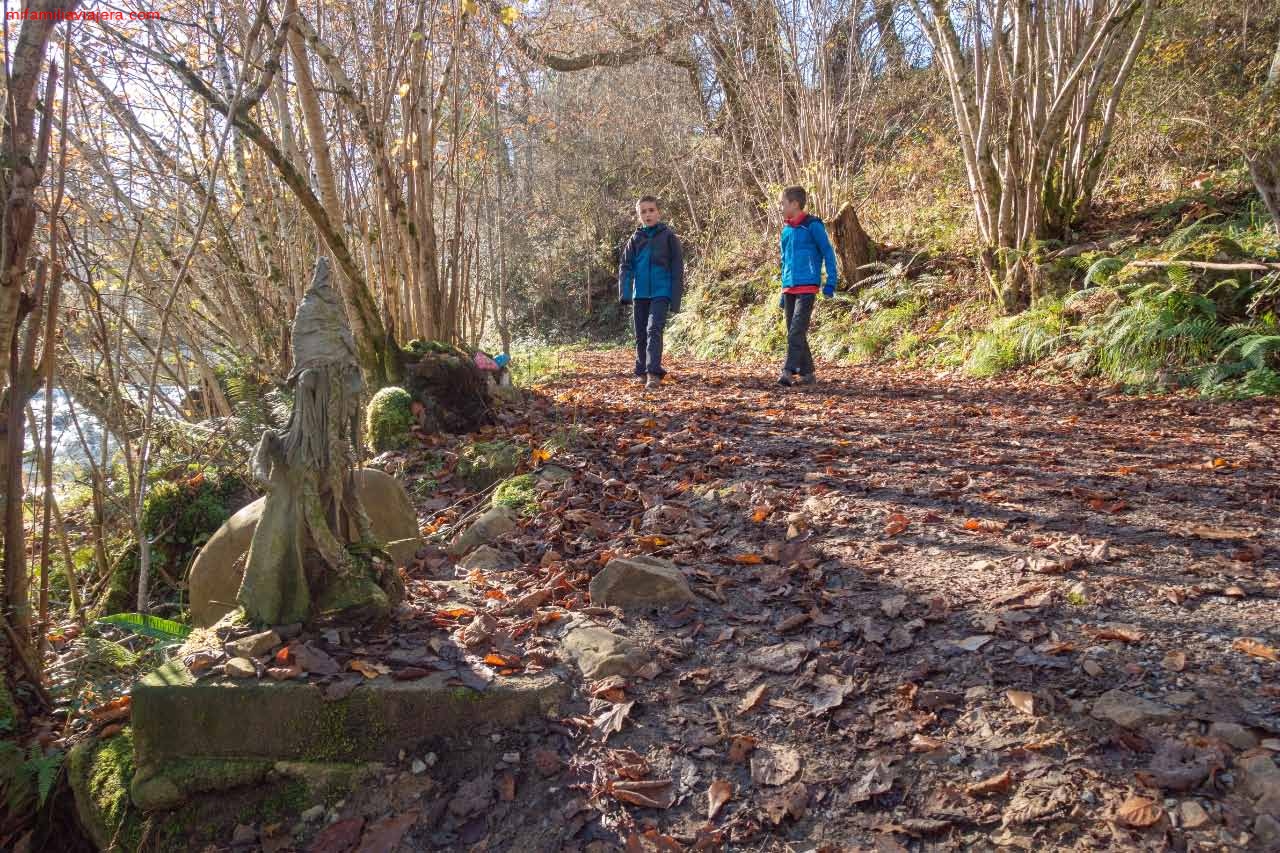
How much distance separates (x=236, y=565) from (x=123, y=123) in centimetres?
325

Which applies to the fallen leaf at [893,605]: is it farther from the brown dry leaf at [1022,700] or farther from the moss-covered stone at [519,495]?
the moss-covered stone at [519,495]

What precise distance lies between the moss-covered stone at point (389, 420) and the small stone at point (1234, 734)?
5.60m

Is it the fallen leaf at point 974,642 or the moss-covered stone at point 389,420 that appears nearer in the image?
the fallen leaf at point 974,642

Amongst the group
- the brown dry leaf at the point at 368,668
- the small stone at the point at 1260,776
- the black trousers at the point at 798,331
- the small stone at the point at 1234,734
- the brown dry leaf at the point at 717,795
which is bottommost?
the brown dry leaf at the point at 717,795

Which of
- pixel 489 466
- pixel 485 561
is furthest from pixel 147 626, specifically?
pixel 489 466

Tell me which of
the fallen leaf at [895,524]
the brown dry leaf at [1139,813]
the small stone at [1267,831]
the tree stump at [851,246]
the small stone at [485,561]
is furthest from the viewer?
the tree stump at [851,246]

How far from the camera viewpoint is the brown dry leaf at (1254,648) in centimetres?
226

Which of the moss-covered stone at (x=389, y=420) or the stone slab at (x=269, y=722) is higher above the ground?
the moss-covered stone at (x=389, y=420)

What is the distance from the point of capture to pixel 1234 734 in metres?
1.96

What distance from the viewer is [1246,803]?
5.82 feet

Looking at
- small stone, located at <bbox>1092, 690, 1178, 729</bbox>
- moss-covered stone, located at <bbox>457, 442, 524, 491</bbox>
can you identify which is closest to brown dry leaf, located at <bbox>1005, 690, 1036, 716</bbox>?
small stone, located at <bbox>1092, 690, 1178, 729</bbox>

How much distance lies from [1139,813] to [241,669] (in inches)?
106

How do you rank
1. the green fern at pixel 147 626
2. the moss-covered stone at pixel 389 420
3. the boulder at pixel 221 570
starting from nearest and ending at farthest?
the green fern at pixel 147 626, the boulder at pixel 221 570, the moss-covered stone at pixel 389 420

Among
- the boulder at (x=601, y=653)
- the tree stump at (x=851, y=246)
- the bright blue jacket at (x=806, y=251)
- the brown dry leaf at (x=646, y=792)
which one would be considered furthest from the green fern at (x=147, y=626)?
the tree stump at (x=851, y=246)
